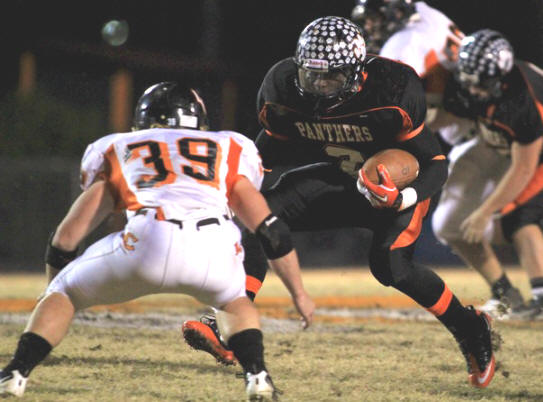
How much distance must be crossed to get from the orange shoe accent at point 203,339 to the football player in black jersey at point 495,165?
2395 mm

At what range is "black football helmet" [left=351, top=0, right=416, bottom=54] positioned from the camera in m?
6.80

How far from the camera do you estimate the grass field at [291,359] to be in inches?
155

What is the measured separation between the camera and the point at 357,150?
4.59 m

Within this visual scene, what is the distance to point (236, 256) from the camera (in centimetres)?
364

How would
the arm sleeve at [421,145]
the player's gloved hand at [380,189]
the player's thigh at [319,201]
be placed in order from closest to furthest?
the player's gloved hand at [380,189]
the arm sleeve at [421,145]
the player's thigh at [319,201]

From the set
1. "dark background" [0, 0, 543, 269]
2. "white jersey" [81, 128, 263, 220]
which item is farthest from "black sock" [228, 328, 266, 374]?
"dark background" [0, 0, 543, 269]

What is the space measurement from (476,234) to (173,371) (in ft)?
8.80

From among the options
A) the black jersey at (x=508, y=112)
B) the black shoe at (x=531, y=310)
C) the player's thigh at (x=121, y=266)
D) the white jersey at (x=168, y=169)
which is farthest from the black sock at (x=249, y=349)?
the black shoe at (x=531, y=310)

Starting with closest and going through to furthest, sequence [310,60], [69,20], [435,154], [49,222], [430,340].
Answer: [310,60], [435,154], [430,340], [49,222], [69,20]

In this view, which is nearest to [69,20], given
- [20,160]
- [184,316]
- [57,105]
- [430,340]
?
[57,105]

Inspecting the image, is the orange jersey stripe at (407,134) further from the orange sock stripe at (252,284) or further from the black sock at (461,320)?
the orange sock stripe at (252,284)

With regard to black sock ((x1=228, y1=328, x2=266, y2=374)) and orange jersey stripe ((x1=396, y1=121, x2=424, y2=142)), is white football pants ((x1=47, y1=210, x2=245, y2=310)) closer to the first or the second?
black sock ((x1=228, y1=328, x2=266, y2=374))

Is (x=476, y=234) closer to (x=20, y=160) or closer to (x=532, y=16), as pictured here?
(x=20, y=160)

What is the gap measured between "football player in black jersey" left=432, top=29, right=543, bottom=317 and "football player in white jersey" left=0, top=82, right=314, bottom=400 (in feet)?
9.64
